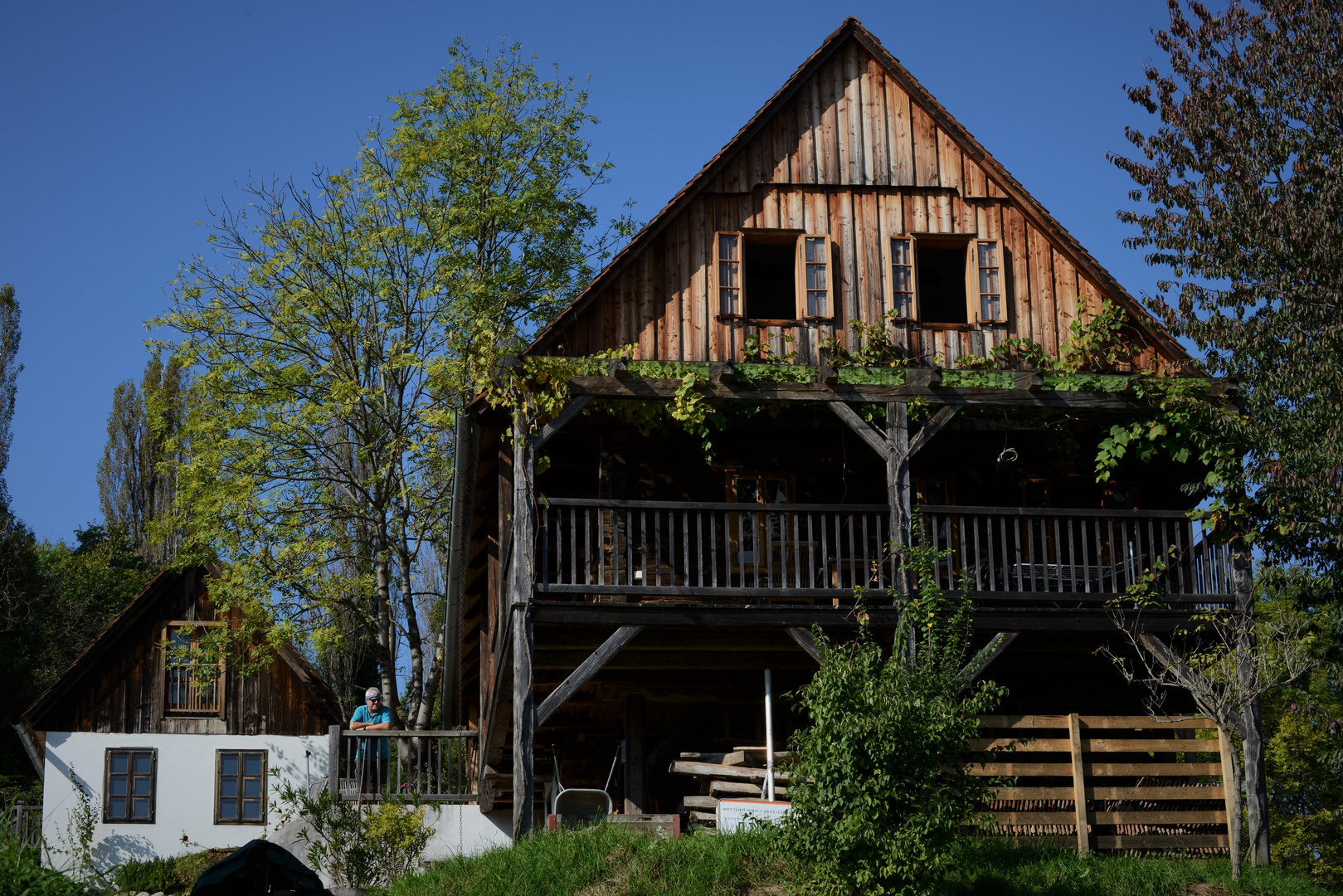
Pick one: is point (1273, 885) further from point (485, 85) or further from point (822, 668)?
point (485, 85)

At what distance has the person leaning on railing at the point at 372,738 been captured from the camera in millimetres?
18750

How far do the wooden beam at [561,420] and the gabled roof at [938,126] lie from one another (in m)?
0.86

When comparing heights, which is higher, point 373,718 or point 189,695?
point 189,695

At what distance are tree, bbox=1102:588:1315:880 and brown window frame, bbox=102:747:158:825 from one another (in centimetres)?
2047

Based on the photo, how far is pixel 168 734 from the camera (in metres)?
28.9

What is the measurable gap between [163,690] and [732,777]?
1773 centimetres

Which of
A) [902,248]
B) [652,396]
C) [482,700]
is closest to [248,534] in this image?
[482,700]

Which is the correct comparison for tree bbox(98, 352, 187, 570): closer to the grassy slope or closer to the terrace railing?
the terrace railing

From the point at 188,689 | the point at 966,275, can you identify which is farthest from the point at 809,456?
the point at 188,689

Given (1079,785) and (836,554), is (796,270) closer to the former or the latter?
(836,554)

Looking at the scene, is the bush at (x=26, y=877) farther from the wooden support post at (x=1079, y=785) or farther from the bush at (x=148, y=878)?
the bush at (x=148, y=878)

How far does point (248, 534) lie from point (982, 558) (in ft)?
46.5

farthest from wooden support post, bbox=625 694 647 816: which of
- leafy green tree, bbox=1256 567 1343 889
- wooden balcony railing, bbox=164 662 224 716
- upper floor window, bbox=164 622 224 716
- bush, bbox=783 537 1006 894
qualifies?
wooden balcony railing, bbox=164 662 224 716

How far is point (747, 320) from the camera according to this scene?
53.6 feet
